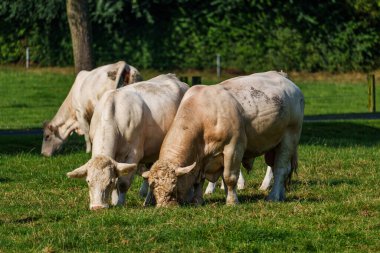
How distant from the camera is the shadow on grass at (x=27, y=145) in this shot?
24.4m

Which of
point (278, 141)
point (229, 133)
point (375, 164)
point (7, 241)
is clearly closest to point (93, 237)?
point (7, 241)

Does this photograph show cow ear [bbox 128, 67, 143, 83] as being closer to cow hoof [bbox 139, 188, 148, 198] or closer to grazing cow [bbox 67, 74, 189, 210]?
grazing cow [bbox 67, 74, 189, 210]

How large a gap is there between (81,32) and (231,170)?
665 inches

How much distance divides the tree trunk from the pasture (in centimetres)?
661

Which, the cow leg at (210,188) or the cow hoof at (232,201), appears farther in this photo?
the cow leg at (210,188)

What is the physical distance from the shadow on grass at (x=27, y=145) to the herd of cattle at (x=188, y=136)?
718 cm

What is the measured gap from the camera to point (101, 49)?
48.1m

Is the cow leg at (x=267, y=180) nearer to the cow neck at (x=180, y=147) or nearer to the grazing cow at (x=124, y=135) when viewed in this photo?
the grazing cow at (x=124, y=135)

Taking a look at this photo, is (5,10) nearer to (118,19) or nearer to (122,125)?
(118,19)

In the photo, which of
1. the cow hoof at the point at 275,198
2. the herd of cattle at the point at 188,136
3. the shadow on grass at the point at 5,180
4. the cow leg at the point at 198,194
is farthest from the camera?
the shadow on grass at the point at 5,180

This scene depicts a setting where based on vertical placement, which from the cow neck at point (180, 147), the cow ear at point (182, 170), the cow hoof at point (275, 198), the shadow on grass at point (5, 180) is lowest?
the shadow on grass at point (5, 180)

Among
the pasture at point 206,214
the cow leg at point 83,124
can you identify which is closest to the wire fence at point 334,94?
the cow leg at point 83,124

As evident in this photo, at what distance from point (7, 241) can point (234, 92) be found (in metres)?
4.64

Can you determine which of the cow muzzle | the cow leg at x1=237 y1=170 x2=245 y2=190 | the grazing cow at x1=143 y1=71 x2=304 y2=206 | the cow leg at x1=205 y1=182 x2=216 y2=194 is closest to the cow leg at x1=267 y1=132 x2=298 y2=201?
the grazing cow at x1=143 y1=71 x2=304 y2=206
